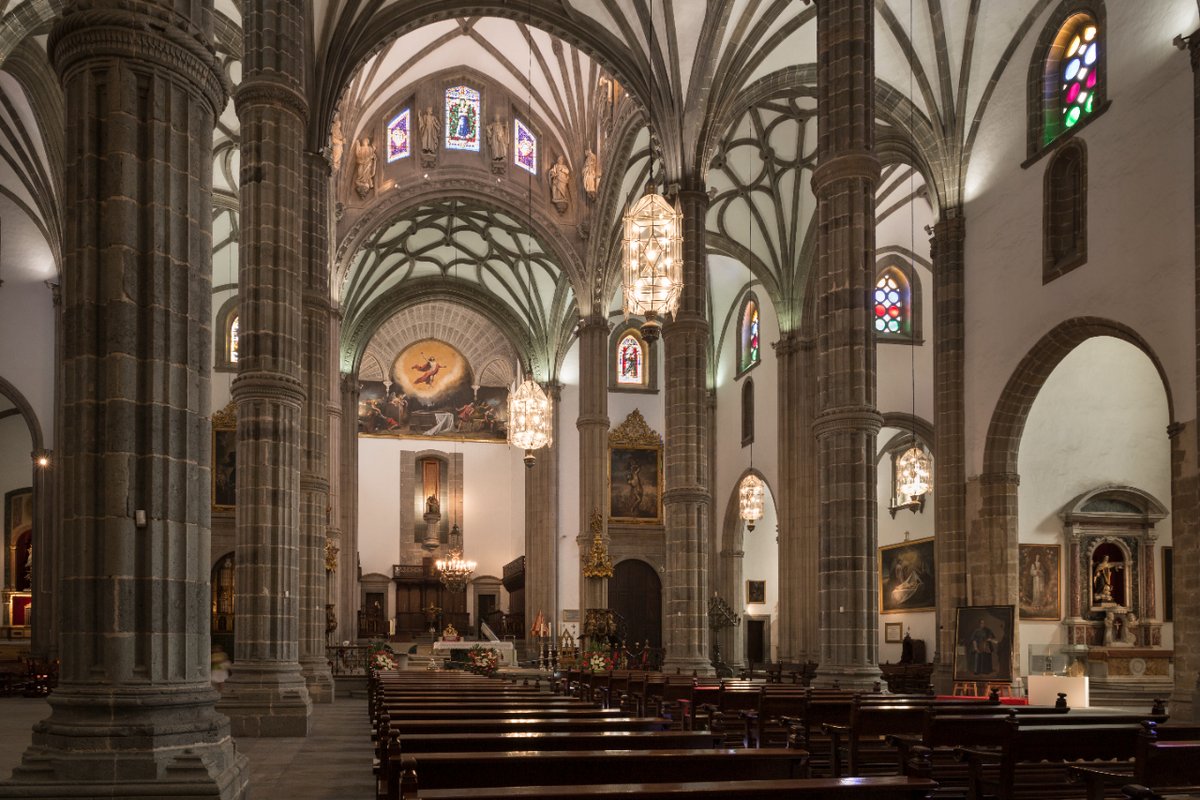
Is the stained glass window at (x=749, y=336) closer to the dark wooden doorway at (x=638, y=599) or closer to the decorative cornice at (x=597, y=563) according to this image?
the dark wooden doorway at (x=638, y=599)

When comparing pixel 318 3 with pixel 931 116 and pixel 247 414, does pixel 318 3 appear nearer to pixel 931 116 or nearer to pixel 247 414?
pixel 247 414

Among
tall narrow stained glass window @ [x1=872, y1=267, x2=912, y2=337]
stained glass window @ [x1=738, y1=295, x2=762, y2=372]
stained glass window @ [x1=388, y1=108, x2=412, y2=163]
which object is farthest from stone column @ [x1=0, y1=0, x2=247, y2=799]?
stained glass window @ [x1=738, y1=295, x2=762, y2=372]

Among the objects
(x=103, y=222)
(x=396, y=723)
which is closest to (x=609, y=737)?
(x=396, y=723)

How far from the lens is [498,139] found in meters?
35.1

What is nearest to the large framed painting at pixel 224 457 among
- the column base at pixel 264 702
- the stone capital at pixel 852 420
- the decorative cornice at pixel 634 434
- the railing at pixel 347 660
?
the railing at pixel 347 660

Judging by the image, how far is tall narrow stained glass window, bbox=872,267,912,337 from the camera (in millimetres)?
32188

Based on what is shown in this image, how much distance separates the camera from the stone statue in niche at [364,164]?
34.2 metres

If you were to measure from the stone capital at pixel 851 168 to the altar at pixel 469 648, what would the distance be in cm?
1939

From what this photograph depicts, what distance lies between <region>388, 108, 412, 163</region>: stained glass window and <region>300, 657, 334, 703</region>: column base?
1768 centimetres

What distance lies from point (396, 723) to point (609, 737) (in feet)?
6.21

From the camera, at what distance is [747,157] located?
108 feet

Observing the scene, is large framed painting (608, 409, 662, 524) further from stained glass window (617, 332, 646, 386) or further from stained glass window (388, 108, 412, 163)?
stained glass window (388, 108, 412, 163)

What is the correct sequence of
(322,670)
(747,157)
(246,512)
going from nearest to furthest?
(246,512) < (322,670) < (747,157)

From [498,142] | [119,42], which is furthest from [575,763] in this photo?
[498,142]
